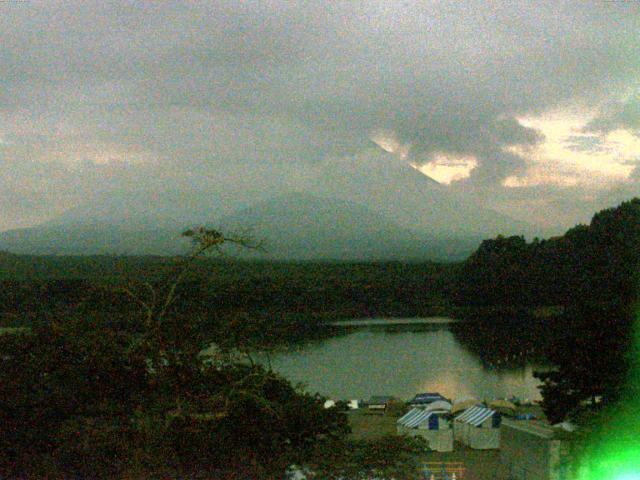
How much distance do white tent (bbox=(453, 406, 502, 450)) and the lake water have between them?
3422 millimetres

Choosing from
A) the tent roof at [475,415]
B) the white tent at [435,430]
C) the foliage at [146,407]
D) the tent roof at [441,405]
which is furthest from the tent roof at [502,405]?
the foliage at [146,407]

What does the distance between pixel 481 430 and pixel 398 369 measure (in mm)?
8045

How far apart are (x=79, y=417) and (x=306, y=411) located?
36.2 inches

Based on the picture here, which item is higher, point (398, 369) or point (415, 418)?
point (415, 418)

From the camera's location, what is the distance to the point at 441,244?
67188mm

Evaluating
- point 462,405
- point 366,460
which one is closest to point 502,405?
point 462,405

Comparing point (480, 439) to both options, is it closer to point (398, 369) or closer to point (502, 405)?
point (502, 405)

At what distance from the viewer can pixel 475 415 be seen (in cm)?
851

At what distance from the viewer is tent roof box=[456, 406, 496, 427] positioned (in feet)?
27.1

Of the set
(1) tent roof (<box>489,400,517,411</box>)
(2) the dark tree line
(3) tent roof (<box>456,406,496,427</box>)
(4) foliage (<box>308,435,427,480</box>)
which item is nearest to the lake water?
(1) tent roof (<box>489,400,517,411</box>)

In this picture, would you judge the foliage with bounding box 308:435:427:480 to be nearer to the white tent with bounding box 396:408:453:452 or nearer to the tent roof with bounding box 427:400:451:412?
the white tent with bounding box 396:408:453:452

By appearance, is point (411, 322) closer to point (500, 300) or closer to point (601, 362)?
point (500, 300)

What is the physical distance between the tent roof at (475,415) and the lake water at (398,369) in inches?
128

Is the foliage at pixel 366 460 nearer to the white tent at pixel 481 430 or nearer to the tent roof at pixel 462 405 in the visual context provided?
the white tent at pixel 481 430
